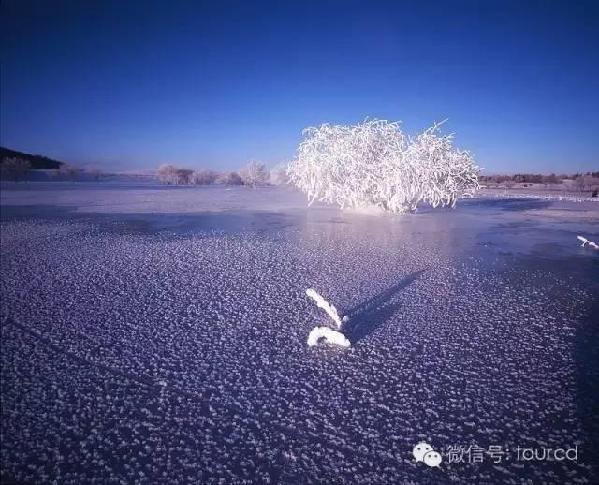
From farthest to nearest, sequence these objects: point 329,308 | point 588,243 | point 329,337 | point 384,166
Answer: point 384,166 → point 588,243 → point 329,308 → point 329,337

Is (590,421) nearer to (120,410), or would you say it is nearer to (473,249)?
(120,410)

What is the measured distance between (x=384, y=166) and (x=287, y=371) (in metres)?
11.5

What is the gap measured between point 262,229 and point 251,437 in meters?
7.51

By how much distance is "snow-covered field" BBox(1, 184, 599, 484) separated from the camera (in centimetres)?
171

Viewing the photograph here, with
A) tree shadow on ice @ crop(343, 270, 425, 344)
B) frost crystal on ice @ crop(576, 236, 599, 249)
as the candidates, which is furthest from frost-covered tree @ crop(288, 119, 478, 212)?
tree shadow on ice @ crop(343, 270, 425, 344)

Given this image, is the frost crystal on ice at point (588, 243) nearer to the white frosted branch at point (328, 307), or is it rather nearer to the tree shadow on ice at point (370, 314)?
the tree shadow on ice at point (370, 314)

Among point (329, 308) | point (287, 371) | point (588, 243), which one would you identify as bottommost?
point (287, 371)

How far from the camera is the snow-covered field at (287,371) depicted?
1.71 metres

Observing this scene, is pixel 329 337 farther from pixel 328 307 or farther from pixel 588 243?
pixel 588 243

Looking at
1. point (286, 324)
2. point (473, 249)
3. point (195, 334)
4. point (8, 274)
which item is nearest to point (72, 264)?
point (8, 274)

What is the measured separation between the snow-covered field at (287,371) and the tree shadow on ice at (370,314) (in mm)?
21

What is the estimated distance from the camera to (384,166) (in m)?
12.8

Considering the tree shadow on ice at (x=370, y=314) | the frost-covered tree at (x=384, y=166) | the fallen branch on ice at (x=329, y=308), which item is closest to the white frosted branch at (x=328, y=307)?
the fallen branch on ice at (x=329, y=308)

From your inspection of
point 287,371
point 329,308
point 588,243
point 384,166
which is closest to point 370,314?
point 329,308
